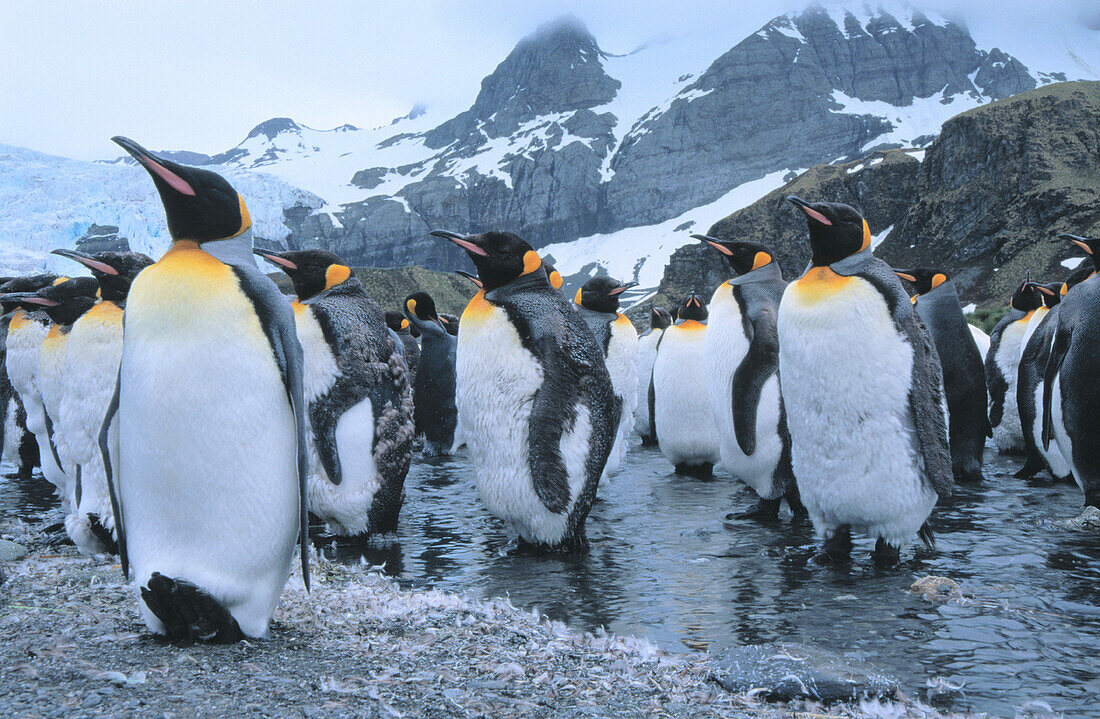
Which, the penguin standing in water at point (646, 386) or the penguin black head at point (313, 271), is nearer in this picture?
the penguin black head at point (313, 271)

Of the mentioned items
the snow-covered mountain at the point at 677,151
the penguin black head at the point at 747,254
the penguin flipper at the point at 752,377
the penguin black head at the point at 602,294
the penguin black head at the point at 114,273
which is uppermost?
the snow-covered mountain at the point at 677,151

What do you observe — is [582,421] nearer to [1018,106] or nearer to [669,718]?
[669,718]

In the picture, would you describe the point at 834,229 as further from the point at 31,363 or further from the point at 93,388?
the point at 31,363

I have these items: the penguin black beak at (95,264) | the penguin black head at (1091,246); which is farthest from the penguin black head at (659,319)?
the penguin black beak at (95,264)

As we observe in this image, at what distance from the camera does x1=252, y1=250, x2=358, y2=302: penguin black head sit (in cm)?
486

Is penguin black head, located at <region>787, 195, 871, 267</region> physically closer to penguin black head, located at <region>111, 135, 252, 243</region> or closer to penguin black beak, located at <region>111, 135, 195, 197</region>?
penguin black head, located at <region>111, 135, 252, 243</region>

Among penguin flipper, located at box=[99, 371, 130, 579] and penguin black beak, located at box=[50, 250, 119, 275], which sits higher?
penguin black beak, located at box=[50, 250, 119, 275]

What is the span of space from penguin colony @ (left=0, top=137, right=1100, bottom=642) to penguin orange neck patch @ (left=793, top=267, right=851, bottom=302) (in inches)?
0.5

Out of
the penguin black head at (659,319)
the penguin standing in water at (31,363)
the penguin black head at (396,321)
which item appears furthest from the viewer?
the penguin black head at (659,319)

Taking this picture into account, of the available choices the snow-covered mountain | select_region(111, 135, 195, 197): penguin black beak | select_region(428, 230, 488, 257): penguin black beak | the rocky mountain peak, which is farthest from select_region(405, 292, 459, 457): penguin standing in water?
the rocky mountain peak

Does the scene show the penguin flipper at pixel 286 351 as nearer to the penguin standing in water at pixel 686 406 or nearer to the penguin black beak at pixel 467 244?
the penguin black beak at pixel 467 244

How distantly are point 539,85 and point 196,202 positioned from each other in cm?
17098

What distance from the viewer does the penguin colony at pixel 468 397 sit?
253 cm

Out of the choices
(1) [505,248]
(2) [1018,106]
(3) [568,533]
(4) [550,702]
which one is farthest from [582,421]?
(2) [1018,106]
